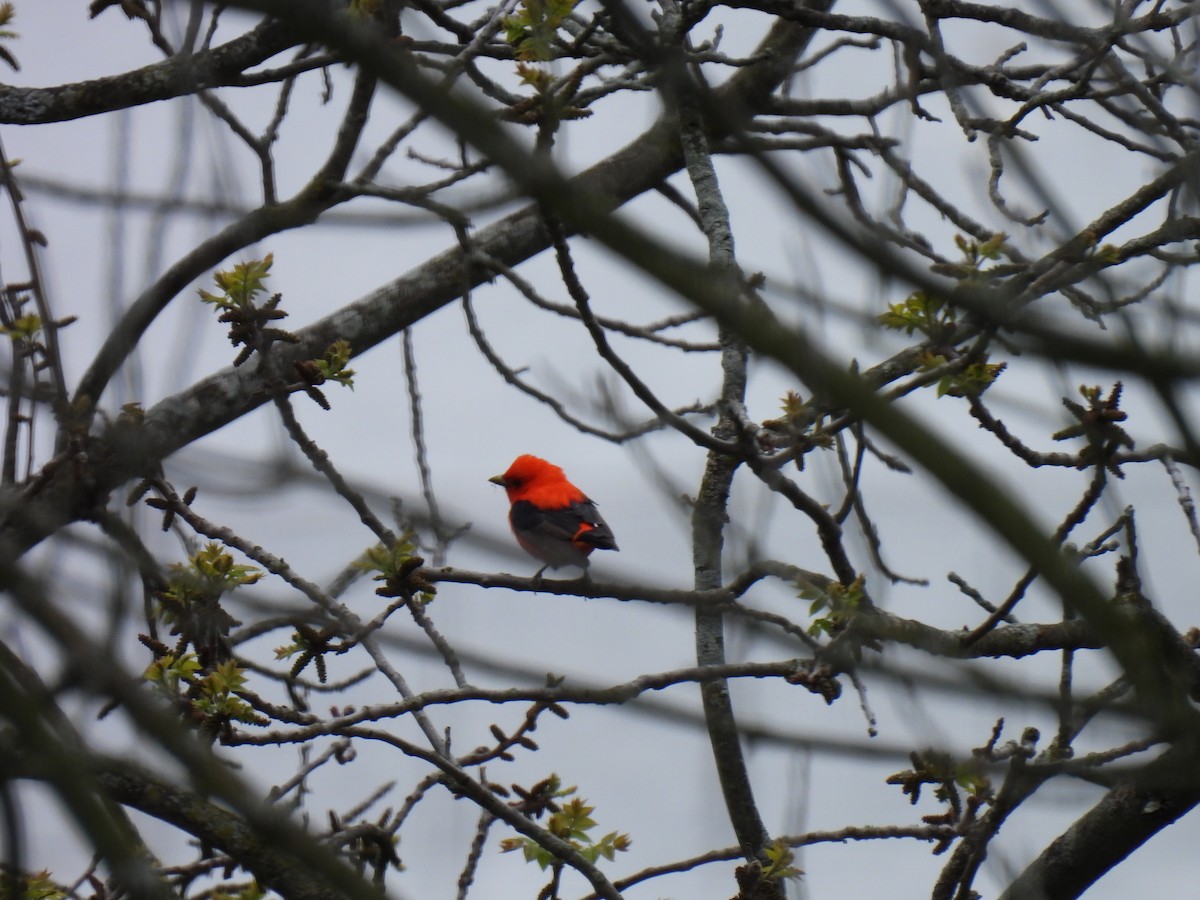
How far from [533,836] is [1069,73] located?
9.11 feet

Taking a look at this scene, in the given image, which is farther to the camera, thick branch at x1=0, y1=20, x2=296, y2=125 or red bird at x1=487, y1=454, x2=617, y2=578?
red bird at x1=487, y1=454, x2=617, y2=578

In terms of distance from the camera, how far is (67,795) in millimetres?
1181

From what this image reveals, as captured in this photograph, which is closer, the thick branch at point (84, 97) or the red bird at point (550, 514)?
the thick branch at point (84, 97)

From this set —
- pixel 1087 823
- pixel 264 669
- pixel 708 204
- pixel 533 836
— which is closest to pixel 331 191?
pixel 708 204

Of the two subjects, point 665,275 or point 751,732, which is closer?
point 665,275

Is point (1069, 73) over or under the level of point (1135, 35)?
over

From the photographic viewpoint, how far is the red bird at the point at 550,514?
18.7 ft

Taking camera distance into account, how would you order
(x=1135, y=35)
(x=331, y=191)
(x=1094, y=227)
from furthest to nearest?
(x=331, y=191), (x=1094, y=227), (x=1135, y=35)

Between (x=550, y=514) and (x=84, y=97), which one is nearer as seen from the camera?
(x=84, y=97)

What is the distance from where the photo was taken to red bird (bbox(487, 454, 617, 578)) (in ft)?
18.7

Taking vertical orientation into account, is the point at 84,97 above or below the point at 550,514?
above

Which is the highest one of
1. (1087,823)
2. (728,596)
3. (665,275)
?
(728,596)

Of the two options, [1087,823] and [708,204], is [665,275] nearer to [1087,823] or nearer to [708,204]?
[1087,823]

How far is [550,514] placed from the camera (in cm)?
611
